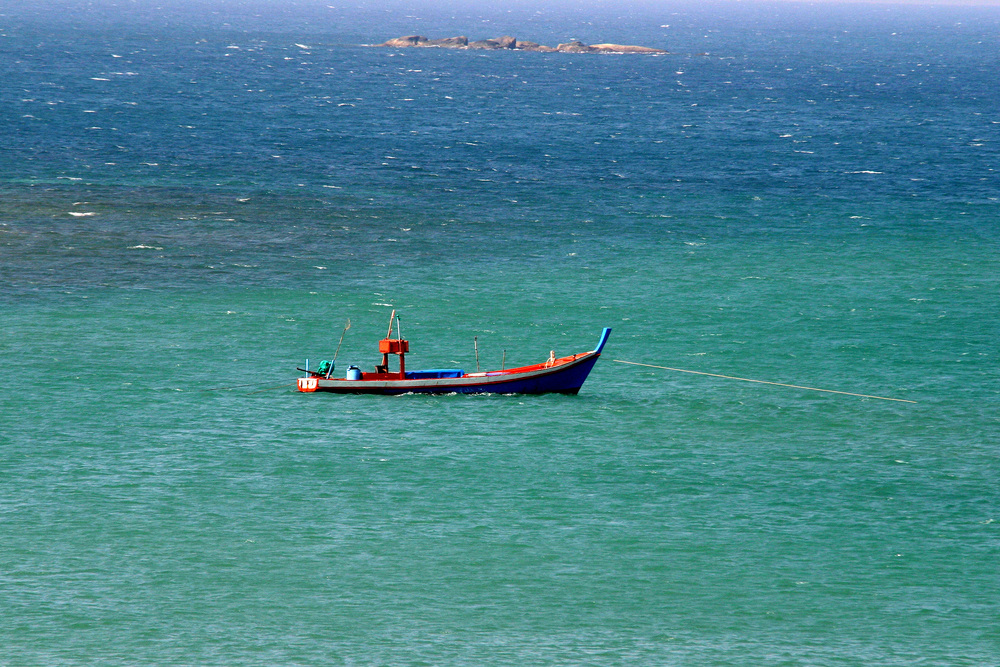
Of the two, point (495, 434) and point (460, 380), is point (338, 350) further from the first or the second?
point (495, 434)

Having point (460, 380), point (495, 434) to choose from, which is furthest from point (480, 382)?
point (495, 434)

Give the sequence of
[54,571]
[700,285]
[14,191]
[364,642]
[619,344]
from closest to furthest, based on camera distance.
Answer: [364,642] → [54,571] → [619,344] → [700,285] → [14,191]

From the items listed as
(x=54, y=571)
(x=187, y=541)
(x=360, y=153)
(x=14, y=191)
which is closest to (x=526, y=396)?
(x=187, y=541)

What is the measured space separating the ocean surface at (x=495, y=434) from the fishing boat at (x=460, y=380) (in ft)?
2.95

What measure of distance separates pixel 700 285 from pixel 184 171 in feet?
227

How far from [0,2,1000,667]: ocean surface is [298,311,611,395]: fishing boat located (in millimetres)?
899

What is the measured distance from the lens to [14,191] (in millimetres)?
132125

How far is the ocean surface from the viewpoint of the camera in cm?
5003

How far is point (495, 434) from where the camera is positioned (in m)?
70.0

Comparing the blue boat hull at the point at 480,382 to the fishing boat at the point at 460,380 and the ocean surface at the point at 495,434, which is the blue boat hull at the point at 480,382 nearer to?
the fishing boat at the point at 460,380

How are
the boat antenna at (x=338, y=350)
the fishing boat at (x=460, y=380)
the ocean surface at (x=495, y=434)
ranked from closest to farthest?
the ocean surface at (x=495, y=434) → the fishing boat at (x=460, y=380) → the boat antenna at (x=338, y=350)

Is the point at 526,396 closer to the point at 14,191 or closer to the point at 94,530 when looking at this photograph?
the point at 94,530

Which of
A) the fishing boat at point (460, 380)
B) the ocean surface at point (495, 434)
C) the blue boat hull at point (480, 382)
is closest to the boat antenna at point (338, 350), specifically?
the fishing boat at point (460, 380)

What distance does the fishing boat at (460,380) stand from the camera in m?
74.9
